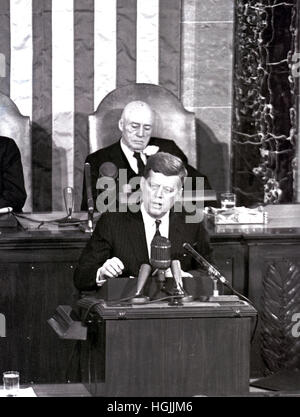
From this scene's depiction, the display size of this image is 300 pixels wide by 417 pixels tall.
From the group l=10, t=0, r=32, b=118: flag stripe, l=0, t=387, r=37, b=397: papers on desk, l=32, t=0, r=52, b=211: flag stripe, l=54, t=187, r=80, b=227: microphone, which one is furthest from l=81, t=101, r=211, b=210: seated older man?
l=0, t=387, r=37, b=397: papers on desk

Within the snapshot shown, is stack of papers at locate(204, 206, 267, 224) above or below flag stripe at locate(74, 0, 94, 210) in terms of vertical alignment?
below

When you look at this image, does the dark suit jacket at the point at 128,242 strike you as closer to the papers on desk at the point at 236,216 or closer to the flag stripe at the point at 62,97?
the papers on desk at the point at 236,216

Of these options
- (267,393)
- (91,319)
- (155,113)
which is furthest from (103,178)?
(267,393)

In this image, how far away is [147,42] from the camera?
25.4 feet

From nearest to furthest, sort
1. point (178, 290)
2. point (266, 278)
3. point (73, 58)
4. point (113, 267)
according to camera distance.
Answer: point (178, 290)
point (113, 267)
point (266, 278)
point (73, 58)

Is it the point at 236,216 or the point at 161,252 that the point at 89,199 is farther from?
the point at 161,252

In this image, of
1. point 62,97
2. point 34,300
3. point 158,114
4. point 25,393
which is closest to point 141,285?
point 25,393

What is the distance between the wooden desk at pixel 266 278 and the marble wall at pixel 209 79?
6.99 feet

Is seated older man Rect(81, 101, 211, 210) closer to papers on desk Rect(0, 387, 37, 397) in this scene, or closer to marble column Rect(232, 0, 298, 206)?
marble column Rect(232, 0, 298, 206)

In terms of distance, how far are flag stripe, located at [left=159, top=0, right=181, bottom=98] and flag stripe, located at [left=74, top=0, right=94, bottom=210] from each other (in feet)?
1.62

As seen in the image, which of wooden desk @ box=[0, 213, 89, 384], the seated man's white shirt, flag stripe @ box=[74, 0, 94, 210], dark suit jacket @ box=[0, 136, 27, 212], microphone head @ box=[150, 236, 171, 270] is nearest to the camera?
microphone head @ box=[150, 236, 171, 270]

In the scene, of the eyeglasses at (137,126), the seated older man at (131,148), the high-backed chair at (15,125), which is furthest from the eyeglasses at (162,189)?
the high-backed chair at (15,125)

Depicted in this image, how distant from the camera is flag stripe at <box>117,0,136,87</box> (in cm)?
768

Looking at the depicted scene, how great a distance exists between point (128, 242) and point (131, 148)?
5.90 ft
